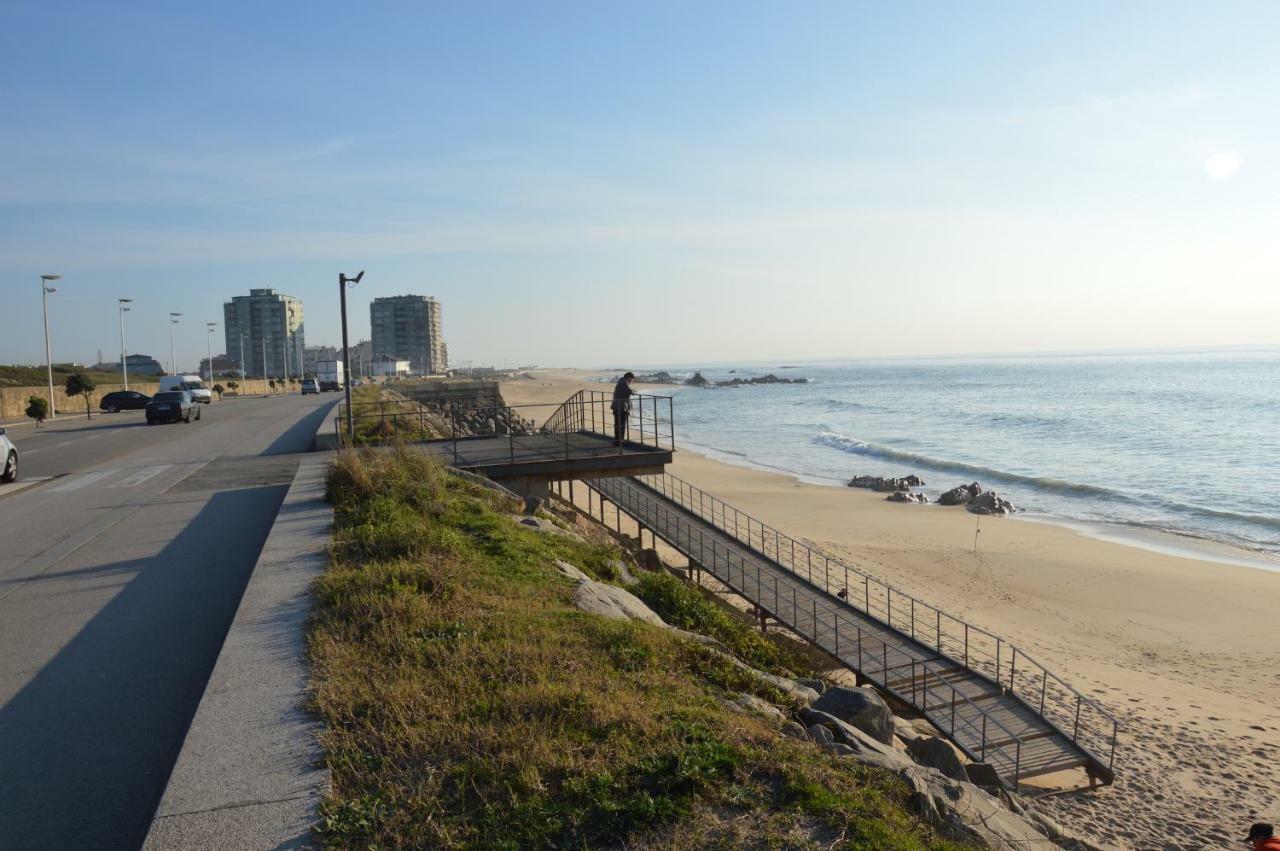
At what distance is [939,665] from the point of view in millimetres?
11930

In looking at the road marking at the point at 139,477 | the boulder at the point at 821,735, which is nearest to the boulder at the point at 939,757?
the boulder at the point at 821,735

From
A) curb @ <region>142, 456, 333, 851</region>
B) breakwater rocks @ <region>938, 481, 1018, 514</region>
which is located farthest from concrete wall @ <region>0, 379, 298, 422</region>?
curb @ <region>142, 456, 333, 851</region>

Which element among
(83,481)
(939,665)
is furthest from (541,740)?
(83,481)

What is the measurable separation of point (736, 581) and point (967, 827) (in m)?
10.9

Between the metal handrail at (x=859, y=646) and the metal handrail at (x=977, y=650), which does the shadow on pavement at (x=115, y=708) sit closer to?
the metal handrail at (x=859, y=646)

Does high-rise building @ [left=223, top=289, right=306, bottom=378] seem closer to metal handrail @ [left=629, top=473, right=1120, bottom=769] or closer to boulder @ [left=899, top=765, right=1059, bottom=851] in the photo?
metal handrail @ [left=629, top=473, right=1120, bottom=769]

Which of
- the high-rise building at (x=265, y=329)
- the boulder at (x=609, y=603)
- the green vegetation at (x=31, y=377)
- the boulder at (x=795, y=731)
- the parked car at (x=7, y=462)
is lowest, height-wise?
the boulder at (x=795, y=731)

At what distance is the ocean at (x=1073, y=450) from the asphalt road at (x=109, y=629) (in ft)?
74.3

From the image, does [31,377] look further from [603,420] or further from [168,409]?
[603,420]

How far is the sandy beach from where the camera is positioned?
31.3ft

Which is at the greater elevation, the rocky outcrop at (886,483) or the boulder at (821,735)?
the boulder at (821,735)

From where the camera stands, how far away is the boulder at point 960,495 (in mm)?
29572

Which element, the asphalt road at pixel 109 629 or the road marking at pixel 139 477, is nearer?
the asphalt road at pixel 109 629

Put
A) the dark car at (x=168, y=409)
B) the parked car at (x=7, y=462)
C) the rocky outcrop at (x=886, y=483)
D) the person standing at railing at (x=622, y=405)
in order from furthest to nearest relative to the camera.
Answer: the dark car at (x=168, y=409) → the rocky outcrop at (x=886, y=483) → the parked car at (x=7, y=462) → the person standing at railing at (x=622, y=405)
